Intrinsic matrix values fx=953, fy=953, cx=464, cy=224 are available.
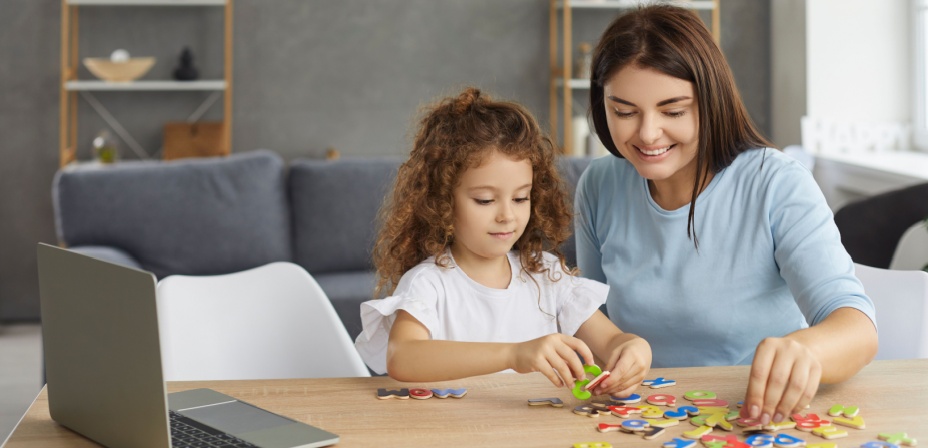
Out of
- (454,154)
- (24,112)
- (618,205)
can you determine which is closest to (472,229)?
(454,154)

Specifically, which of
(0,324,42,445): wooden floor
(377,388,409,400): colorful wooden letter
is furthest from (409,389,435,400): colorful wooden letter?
(0,324,42,445): wooden floor

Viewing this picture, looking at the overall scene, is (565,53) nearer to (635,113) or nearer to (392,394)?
(635,113)

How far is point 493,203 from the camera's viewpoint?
161 cm

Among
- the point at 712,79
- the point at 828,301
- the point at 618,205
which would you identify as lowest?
the point at 828,301

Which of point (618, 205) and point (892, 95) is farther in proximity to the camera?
point (892, 95)

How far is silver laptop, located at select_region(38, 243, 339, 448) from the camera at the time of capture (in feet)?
3.23

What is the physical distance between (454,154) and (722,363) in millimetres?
602

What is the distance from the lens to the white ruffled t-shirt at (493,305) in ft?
5.31

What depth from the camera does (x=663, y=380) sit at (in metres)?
1.32

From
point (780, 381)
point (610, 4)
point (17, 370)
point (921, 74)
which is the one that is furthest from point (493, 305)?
point (610, 4)

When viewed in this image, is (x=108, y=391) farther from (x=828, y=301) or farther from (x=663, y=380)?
(x=828, y=301)

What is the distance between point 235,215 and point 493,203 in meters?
2.33

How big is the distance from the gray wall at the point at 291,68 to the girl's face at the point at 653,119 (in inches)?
139

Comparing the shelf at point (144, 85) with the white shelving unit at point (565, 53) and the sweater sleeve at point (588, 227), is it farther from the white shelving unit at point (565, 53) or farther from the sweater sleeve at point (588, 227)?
the sweater sleeve at point (588, 227)
